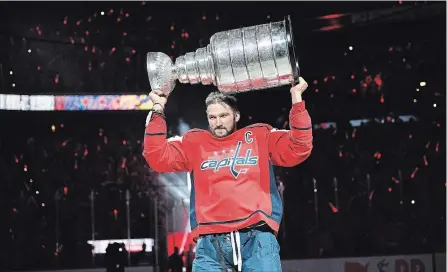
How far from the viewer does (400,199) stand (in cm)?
1302

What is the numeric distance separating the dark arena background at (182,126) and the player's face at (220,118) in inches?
237

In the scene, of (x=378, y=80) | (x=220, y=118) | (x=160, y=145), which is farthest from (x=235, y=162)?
(x=378, y=80)

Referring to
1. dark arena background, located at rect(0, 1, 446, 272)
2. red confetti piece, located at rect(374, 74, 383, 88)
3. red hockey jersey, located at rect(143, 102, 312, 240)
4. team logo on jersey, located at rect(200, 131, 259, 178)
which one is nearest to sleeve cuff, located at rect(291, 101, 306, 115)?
red hockey jersey, located at rect(143, 102, 312, 240)

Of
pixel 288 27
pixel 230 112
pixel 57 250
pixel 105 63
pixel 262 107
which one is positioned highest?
pixel 105 63

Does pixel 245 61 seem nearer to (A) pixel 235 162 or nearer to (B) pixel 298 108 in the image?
(B) pixel 298 108

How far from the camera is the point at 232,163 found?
3654mm

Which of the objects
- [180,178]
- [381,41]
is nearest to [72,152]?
[180,178]

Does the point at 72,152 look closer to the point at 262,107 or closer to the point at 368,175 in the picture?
the point at 262,107

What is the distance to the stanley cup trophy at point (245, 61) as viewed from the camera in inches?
141

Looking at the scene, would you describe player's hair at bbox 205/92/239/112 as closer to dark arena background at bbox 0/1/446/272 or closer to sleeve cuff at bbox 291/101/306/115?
sleeve cuff at bbox 291/101/306/115

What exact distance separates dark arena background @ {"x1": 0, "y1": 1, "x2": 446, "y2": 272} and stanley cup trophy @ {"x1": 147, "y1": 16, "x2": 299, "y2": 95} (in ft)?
20.1

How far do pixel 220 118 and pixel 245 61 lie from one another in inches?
12.9

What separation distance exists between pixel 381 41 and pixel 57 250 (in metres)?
8.29

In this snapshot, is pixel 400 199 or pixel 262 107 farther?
pixel 262 107
